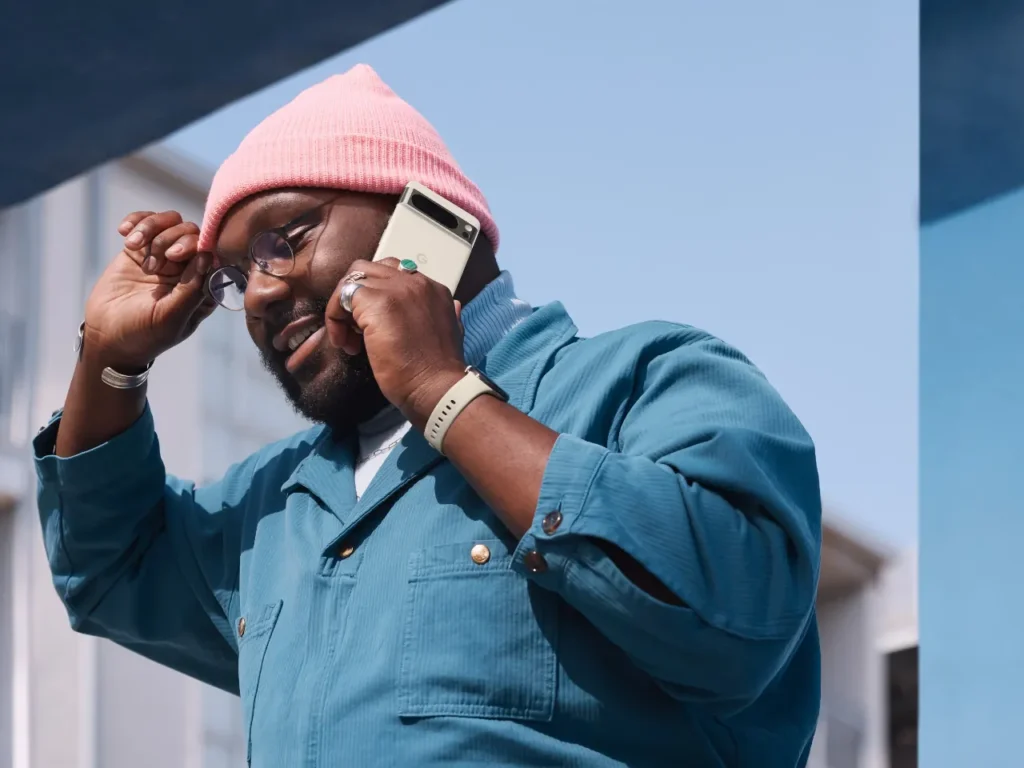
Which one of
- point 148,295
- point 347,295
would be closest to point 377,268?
point 347,295

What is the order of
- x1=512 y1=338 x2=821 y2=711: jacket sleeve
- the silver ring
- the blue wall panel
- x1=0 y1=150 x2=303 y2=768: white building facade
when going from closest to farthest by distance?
x1=512 y1=338 x2=821 y2=711: jacket sleeve → the silver ring → the blue wall panel → x1=0 y1=150 x2=303 y2=768: white building facade

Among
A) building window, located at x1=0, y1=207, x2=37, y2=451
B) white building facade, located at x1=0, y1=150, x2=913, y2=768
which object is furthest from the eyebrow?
building window, located at x1=0, y1=207, x2=37, y2=451

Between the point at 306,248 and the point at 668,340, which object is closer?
the point at 668,340

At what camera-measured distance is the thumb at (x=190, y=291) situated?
242cm

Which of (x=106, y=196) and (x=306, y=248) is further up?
(x=306, y=248)

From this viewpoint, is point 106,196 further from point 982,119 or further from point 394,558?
point 394,558

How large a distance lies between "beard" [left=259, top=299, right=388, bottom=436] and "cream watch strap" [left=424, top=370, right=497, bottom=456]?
0.37m

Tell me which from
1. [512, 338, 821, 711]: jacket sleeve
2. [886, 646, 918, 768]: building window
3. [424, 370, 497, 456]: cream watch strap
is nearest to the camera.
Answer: [512, 338, 821, 711]: jacket sleeve

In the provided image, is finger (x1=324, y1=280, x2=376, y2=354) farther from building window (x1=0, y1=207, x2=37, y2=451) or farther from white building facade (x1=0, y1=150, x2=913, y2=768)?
building window (x1=0, y1=207, x2=37, y2=451)

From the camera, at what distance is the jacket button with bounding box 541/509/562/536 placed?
1.72 meters

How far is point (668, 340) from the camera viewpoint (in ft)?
6.60

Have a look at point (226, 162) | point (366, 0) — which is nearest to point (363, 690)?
point (226, 162)

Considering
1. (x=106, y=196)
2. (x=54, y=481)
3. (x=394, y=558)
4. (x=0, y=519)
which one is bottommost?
(x=0, y=519)

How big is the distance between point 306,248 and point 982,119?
4.17 feet
